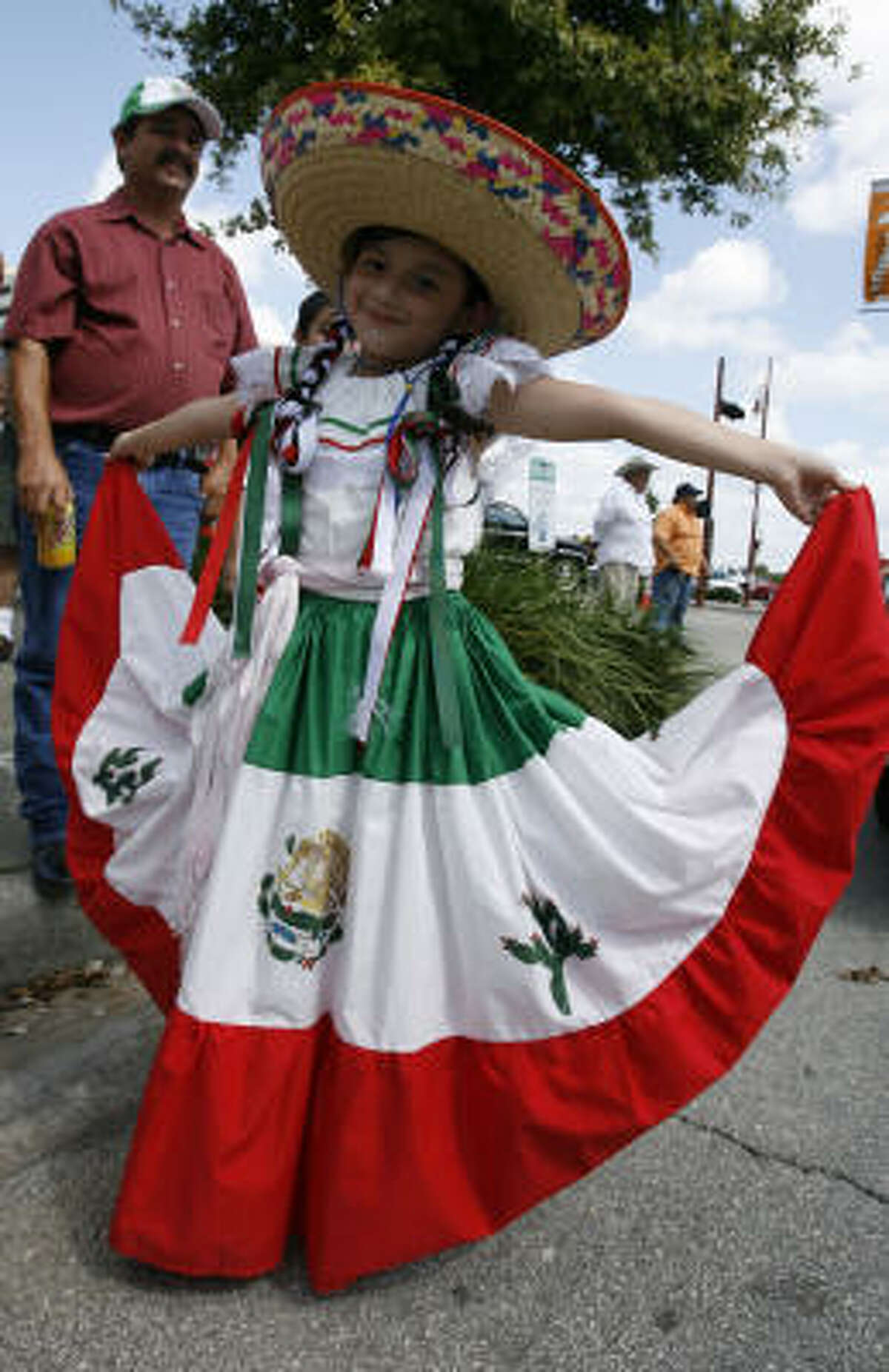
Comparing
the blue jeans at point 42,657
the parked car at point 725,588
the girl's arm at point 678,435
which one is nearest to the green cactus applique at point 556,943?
the girl's arm at point 678,435

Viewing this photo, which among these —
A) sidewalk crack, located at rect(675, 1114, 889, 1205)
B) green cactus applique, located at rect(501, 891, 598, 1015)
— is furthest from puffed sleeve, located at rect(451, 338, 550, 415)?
sidewalk crack, located at rect(675, 1114, 889, 1205)

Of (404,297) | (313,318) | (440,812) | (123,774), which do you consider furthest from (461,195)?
(313,318)

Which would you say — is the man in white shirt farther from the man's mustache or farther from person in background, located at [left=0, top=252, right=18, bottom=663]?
the man's mustache

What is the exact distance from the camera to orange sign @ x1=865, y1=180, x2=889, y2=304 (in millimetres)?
10961

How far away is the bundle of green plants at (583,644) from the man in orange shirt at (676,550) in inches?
145

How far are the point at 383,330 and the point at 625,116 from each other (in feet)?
25.5

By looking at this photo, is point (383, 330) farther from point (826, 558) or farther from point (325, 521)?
point (826, 558)

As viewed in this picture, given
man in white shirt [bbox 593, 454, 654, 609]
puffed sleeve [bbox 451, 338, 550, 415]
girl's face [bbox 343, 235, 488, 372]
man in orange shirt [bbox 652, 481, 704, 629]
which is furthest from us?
man in orange shirt [bbox 652, 481, 704, 629]

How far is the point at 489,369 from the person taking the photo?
5.40ft

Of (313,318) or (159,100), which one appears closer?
(159,100)

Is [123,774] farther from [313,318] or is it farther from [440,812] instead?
[313,318]

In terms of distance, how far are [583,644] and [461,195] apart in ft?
12.6

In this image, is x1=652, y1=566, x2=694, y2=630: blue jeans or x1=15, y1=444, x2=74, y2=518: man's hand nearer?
x1=15, y1=444, x2=74, y2=518: man's hand

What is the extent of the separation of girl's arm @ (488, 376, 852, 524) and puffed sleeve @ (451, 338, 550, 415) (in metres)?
0.02
